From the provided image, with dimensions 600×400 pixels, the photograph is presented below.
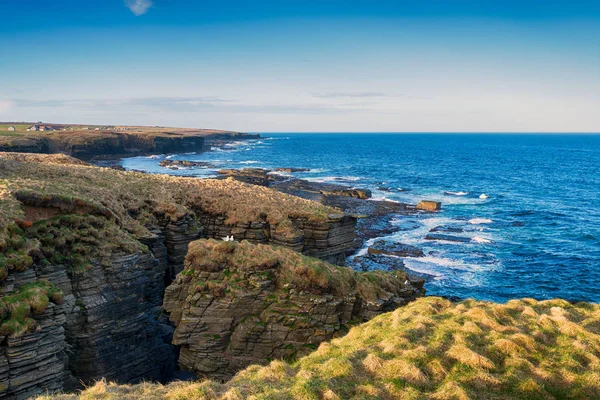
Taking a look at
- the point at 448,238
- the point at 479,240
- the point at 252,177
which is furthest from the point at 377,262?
the point at 252,177

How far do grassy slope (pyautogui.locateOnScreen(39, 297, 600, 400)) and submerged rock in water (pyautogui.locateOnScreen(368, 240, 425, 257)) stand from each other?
119 feet

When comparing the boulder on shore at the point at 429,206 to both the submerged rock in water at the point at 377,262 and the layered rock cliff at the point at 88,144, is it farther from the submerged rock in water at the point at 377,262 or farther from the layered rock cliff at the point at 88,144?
the layered rock cliff at the point at 88,144

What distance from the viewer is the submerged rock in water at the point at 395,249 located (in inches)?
2245

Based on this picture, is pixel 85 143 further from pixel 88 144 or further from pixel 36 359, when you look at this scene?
pixel 36 359

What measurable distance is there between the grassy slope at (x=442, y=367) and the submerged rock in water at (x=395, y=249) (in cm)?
3636

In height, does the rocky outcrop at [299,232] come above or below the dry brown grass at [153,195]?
below

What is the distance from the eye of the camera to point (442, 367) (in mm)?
15617

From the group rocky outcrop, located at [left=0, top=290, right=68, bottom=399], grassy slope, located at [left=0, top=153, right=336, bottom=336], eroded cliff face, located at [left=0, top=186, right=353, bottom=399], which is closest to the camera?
rocky outcrop, located at [left=0, top=290, right=68, bottom=399]

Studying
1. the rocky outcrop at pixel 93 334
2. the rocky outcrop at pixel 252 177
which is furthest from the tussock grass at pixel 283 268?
the rocky outcrop at pixel 252 177

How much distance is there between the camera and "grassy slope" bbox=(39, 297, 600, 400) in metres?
14.2

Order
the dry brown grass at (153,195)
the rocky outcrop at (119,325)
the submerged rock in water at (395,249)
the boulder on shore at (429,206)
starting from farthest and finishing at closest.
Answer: the boulder on shore at (429,206) < the submerged rock in water at (395,249) < the dry brown grass at (153,195) < the rocky outcrop at (119,325)

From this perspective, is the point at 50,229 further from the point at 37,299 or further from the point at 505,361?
the point at 505,361

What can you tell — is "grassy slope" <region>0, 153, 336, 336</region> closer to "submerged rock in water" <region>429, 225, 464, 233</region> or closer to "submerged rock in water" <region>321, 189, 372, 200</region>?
"submerged rock in water" <region>429, 225, 464, 233</region>

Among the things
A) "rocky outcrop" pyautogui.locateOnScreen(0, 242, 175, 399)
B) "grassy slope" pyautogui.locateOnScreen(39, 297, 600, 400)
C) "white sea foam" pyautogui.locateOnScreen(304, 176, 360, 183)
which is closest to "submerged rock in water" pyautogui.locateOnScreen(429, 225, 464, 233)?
"grassy slope" pyautogui.locateOnScreen(39, 297, 600, 400)
